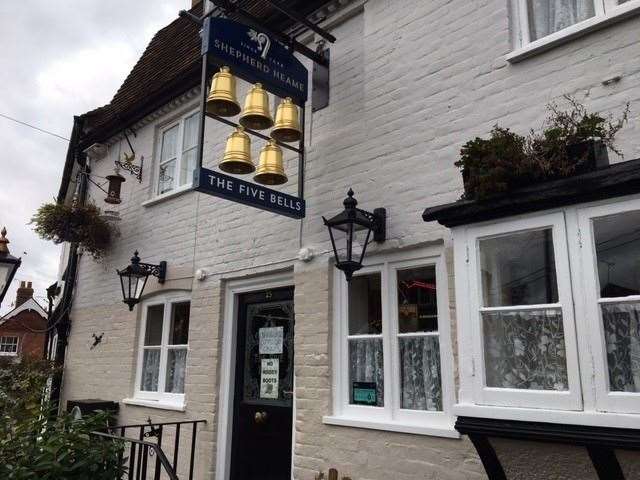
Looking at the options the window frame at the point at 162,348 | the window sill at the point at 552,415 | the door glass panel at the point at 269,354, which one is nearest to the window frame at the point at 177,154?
the window frame at the point at 162,348

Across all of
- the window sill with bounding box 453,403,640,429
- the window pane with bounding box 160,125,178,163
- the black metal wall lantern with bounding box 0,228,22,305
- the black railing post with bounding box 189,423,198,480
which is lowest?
the black railing post with bounding box 189,423,198,480

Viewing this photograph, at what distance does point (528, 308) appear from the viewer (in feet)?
10.6

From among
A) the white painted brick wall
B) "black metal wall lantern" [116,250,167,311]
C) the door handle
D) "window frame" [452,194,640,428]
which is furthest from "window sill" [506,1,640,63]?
"black metal wall lantern" [116,250,167,311]

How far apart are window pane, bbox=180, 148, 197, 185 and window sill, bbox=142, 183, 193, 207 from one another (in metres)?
0.23

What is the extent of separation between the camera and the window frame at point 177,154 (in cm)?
754

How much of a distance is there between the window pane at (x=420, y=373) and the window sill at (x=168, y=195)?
3789mm

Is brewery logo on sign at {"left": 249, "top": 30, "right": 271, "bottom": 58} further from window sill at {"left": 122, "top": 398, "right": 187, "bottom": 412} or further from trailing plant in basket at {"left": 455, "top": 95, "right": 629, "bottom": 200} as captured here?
window sill at {"left": 122, "top": 398, "right": 187, "bottom": 412}

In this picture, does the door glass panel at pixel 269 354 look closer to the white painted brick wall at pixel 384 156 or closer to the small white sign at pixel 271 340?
the small white sign at pixel 271 340

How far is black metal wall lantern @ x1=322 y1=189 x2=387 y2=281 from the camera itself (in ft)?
14.6

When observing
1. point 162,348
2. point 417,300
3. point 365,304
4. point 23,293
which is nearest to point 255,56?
point 365,304

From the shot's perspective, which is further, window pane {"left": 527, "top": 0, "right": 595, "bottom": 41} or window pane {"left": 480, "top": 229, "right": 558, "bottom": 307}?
window pane {"left": 527, "top": 0, "right": 595, "bottom": 41}

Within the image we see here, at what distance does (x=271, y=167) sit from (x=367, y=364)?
6.53 ft

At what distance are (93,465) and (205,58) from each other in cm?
338

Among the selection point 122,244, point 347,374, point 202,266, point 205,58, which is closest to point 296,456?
point 347,374
